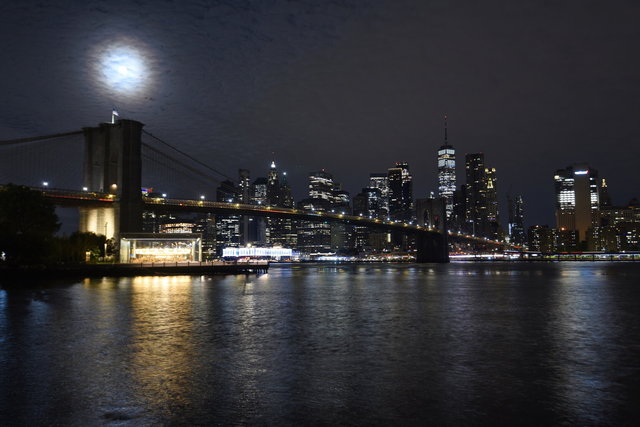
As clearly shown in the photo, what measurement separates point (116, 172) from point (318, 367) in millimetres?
65565

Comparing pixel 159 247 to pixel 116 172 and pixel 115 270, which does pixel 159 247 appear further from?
pixel 115 270

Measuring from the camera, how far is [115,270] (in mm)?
58875

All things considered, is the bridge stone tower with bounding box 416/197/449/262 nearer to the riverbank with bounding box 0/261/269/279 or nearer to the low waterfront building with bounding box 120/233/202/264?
the low waterfront building with bounding box 120/233/202/264

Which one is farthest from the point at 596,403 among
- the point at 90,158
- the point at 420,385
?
the point at 90,158

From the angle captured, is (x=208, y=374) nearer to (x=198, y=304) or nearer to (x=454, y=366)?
(x=454, y=366)

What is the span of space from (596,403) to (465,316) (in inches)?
522

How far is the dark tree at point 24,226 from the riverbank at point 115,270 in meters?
1.34

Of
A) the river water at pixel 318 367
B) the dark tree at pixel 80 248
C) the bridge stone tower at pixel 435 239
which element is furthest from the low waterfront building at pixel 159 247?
the bridge stone tower at pixel 435 239

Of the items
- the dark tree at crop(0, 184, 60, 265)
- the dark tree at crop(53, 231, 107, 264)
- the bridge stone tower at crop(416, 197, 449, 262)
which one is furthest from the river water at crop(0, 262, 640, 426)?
the bridge stone tower at crop(416, 197, 449, 262)

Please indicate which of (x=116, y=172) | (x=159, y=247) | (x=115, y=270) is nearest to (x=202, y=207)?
(x=159, y=247)

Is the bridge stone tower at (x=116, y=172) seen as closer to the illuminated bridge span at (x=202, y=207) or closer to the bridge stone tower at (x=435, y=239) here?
the illuminated bridge span at (x=202, y=207)

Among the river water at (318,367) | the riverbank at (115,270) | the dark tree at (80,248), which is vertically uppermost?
the dark tree at (80,248)

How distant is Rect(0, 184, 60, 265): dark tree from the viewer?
1975 inches

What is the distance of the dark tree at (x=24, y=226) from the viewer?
5016 centimetres
